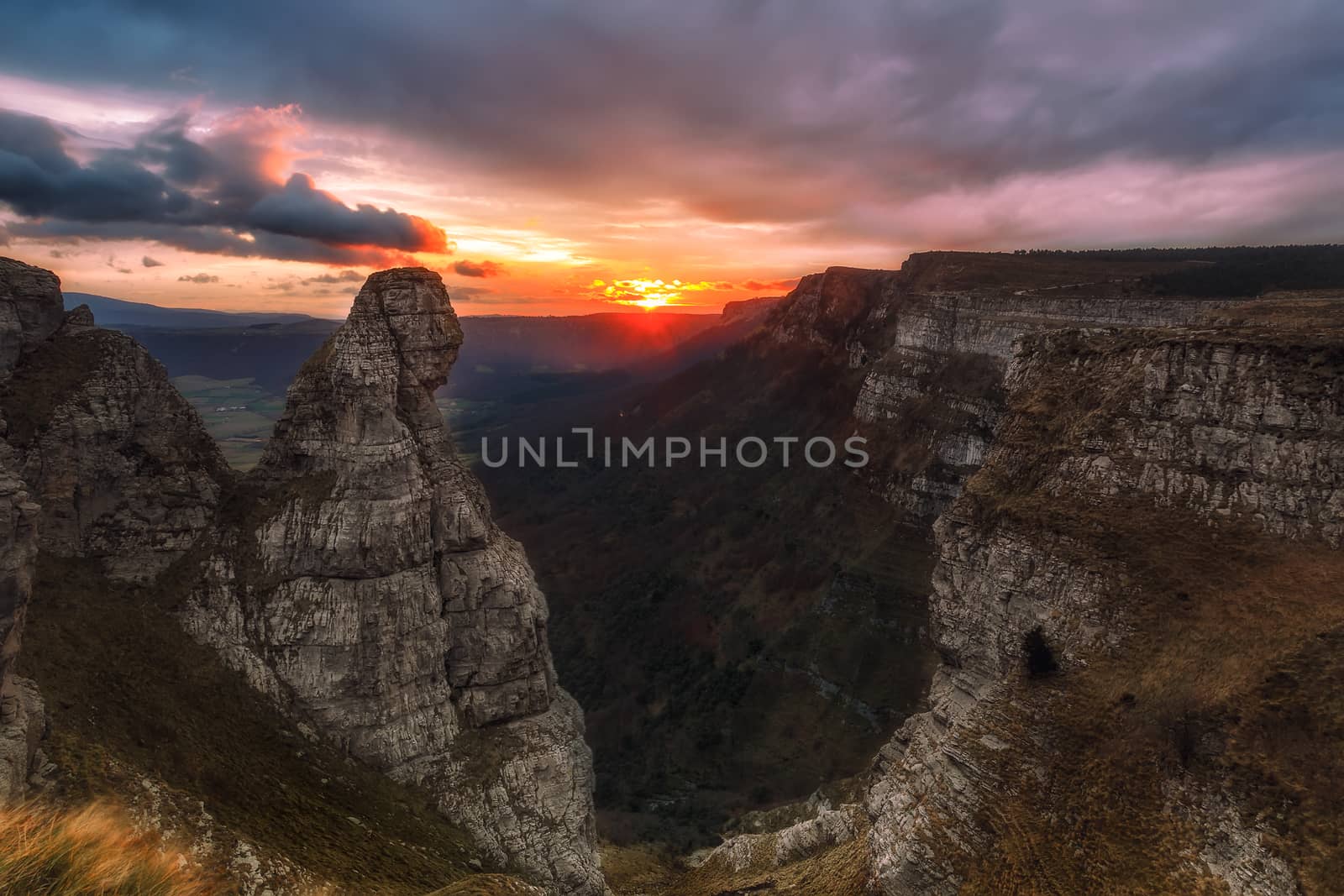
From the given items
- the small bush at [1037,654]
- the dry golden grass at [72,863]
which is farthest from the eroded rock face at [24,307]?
the small bush at [1037,654]

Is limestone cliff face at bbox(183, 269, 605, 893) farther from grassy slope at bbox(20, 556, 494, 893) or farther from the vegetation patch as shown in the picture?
the vegetation patch

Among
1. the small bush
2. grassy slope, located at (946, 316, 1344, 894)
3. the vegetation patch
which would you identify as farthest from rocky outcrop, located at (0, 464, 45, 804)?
the small bush

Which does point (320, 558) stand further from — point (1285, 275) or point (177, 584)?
point (1285, 275)

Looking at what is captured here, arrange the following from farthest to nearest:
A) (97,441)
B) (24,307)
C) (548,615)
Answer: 1. (548,615)
2. (24,307)
3. (97,441)

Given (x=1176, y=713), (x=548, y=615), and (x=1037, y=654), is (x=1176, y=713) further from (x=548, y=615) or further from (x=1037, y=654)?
(x=548, y=615)

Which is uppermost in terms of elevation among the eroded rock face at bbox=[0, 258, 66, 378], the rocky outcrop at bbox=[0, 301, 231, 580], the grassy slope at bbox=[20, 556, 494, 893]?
the eroded rock face at bbox=[0, 258, 66, 378]

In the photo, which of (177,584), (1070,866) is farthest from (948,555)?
(177,584)

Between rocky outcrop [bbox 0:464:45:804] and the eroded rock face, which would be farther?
the eroded rock face

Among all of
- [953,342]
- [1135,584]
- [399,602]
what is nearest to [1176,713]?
[1135,584]
